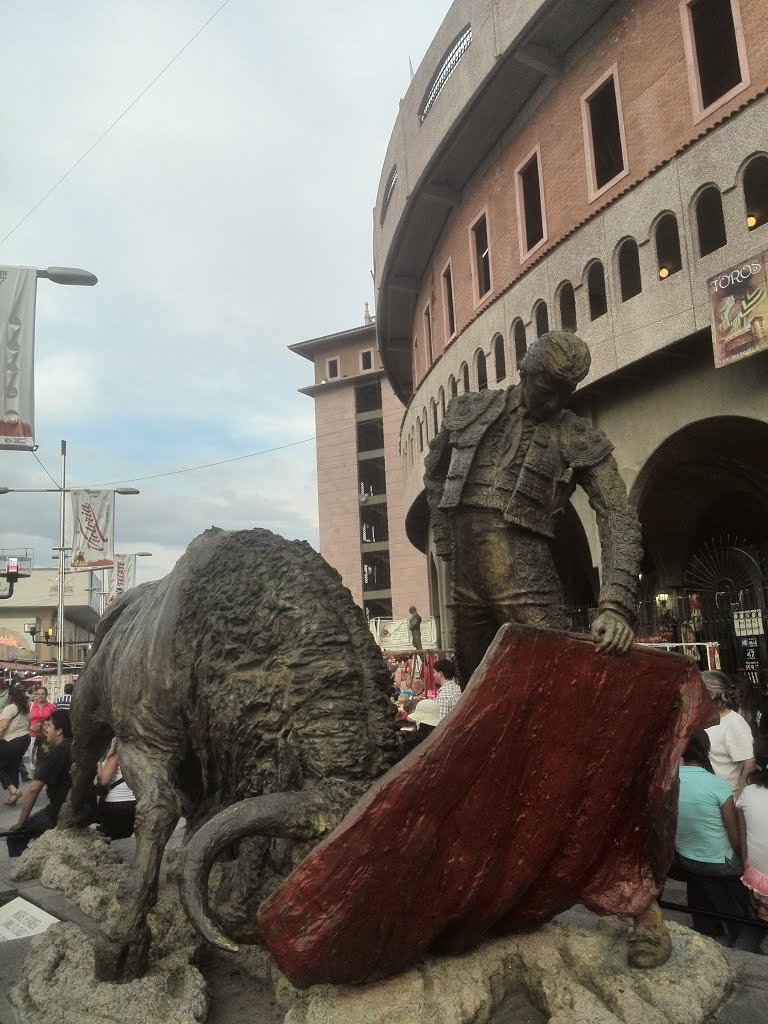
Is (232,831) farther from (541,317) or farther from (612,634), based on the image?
(541,317)

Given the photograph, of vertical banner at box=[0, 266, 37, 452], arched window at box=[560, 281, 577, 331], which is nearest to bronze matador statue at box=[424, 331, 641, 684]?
vertical banner at box=[0, 266, 37, 452]

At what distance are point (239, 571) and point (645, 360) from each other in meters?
10.4

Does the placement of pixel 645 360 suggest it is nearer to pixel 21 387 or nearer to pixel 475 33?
pixel 475 33

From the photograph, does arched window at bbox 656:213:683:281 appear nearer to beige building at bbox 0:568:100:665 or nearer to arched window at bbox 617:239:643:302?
arched window at bbox 617:239:643:302

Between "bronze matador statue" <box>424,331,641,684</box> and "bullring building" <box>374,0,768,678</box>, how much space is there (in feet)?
26.0

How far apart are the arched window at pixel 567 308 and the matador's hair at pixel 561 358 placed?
11.0 meters

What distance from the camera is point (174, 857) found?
14.5 feet

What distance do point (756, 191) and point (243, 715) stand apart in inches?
472

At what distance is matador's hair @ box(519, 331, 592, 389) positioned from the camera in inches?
131

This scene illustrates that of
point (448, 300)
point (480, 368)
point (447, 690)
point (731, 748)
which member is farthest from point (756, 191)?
point (731, 748)

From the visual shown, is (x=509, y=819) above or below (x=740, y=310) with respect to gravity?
below

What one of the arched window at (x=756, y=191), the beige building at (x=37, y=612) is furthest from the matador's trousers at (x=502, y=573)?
the beige building at (x=37, y=612)

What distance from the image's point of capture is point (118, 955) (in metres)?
2.73

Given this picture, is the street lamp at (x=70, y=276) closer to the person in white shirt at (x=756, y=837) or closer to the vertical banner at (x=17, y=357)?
the vertical banner at (x=17, y=357)
